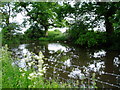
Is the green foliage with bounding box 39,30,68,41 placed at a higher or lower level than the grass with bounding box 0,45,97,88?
lower

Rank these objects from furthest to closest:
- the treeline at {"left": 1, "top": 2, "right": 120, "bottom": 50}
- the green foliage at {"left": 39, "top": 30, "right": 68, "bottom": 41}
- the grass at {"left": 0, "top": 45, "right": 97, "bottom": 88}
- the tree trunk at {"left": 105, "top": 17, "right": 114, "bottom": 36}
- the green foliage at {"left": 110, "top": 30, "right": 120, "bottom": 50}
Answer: the green foliage at {"left": 39, "top": 30, "right": 68, "bottom": 41}
the tree trunk at {"left": 105, "top": 17, "right": 114, "bottom": 36}
the green foliage at {"left": 110, "top": 30, "right": 120, "bottom": 50}
the treeline at {"left": 1, "top": 2, "right": 120, "bottom": 50}
the grass at {"left": 0, "top": 45, "right": 97, "bottom": 88}

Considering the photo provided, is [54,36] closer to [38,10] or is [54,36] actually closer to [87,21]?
[38,10]

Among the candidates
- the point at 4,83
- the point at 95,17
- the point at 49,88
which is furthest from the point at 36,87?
the point at 95,17

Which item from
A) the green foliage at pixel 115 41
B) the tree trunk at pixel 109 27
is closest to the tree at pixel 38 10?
the tree trunk at pixel 109 27

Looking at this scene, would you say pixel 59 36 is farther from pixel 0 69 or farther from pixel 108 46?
pixel 0 69

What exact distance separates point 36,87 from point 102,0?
1006 cm

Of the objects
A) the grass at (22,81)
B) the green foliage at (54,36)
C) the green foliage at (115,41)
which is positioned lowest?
the green foliage at (54,36)

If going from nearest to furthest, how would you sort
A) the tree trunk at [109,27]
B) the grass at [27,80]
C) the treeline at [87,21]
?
the grass at [27,80]
the treeline at [87,21]
the tree trunk at [109,27]

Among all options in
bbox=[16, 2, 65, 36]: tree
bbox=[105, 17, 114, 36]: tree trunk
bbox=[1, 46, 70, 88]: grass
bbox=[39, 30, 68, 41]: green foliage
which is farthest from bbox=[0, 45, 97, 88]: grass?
bbox=[39, 30, 68, 41]: green foliage

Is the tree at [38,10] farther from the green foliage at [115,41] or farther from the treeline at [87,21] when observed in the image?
the green foliage at [115,41]

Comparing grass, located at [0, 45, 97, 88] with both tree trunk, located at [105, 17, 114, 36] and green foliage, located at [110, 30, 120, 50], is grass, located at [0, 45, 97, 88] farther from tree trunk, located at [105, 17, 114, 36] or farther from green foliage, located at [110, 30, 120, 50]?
tree trunk, located at [105, 17, 114, 36]

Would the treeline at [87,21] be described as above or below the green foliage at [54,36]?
above

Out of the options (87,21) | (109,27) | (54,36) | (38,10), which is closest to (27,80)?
(87,21)

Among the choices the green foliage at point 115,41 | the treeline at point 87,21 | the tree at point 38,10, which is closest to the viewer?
the treeline at point 87,21
